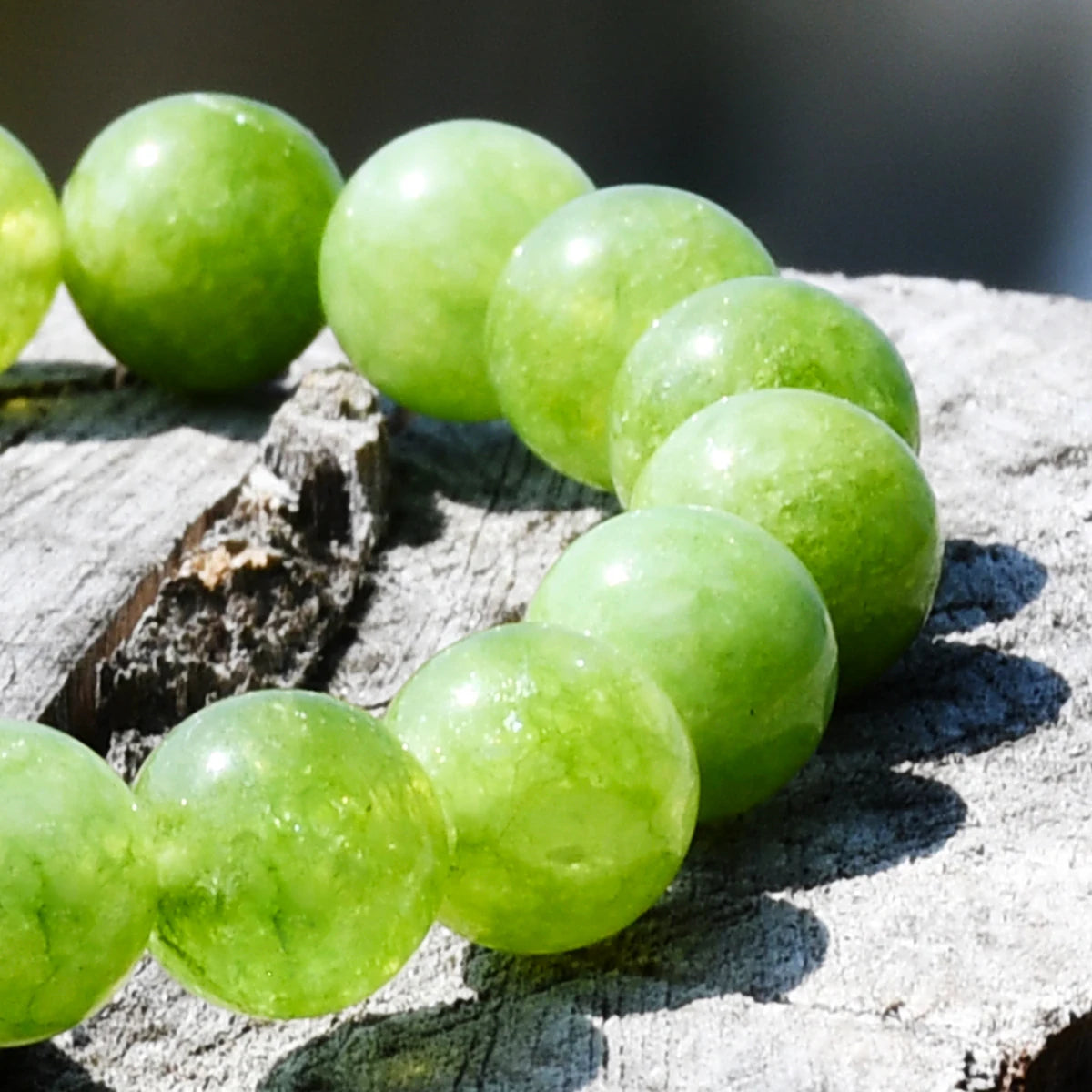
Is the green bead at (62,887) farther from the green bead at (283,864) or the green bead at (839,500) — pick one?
the green bead at (839,500)

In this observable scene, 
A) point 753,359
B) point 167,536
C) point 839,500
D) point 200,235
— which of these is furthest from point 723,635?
point 200,235

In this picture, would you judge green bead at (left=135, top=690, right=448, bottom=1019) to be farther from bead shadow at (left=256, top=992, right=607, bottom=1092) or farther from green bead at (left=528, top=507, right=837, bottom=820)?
green bead at (left=528, top=507, right=837, bottom=820)

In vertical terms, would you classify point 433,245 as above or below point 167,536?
above

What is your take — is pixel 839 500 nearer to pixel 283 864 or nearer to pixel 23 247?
pixel 283 864

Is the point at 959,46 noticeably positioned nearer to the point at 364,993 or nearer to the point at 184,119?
the point at 184,119

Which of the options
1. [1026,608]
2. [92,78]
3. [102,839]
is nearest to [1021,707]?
[1026,608]

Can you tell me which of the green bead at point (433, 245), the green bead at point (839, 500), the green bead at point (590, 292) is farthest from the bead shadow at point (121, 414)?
the green bead at point (839, 500)
